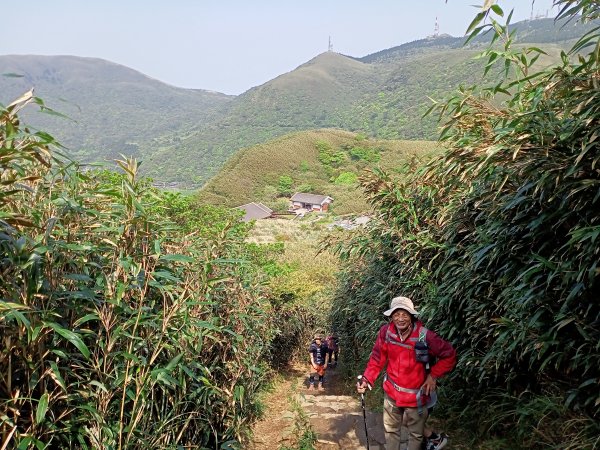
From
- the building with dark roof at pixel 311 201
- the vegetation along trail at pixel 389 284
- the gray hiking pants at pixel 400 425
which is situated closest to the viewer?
the vegetation along trail at pixel 389 284

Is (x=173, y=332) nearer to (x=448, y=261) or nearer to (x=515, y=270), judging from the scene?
(x=515, y=270)

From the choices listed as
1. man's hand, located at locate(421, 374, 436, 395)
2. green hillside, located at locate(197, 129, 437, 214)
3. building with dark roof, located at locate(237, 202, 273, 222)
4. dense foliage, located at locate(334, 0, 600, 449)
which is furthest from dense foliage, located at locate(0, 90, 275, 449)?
green hillside, located at locate(197, 129, 437, 214)

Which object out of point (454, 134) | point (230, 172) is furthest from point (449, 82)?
point (454, 134)

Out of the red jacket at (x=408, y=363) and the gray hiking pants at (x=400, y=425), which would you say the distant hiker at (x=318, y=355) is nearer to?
the gray hiking pants at (x=400, y=425)

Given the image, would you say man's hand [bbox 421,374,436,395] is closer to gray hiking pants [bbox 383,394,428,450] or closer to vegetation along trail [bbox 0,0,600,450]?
gray hiking pants [bbox 383,394,428,450]

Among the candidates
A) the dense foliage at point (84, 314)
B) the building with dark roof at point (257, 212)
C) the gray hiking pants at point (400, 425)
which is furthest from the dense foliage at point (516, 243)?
the building with dark roof at point (257, 212)

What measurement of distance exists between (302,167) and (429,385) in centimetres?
8323

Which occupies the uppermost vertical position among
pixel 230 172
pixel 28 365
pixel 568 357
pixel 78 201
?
pixel 78 201

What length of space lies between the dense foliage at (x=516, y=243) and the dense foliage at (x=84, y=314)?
252 cm

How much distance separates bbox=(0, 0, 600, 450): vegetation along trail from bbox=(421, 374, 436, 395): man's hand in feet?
2.12

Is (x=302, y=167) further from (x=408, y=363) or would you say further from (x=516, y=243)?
(x=408, y=363)

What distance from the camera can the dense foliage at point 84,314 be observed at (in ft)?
8.12

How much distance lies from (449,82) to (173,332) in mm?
124194

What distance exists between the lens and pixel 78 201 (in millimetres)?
2973
